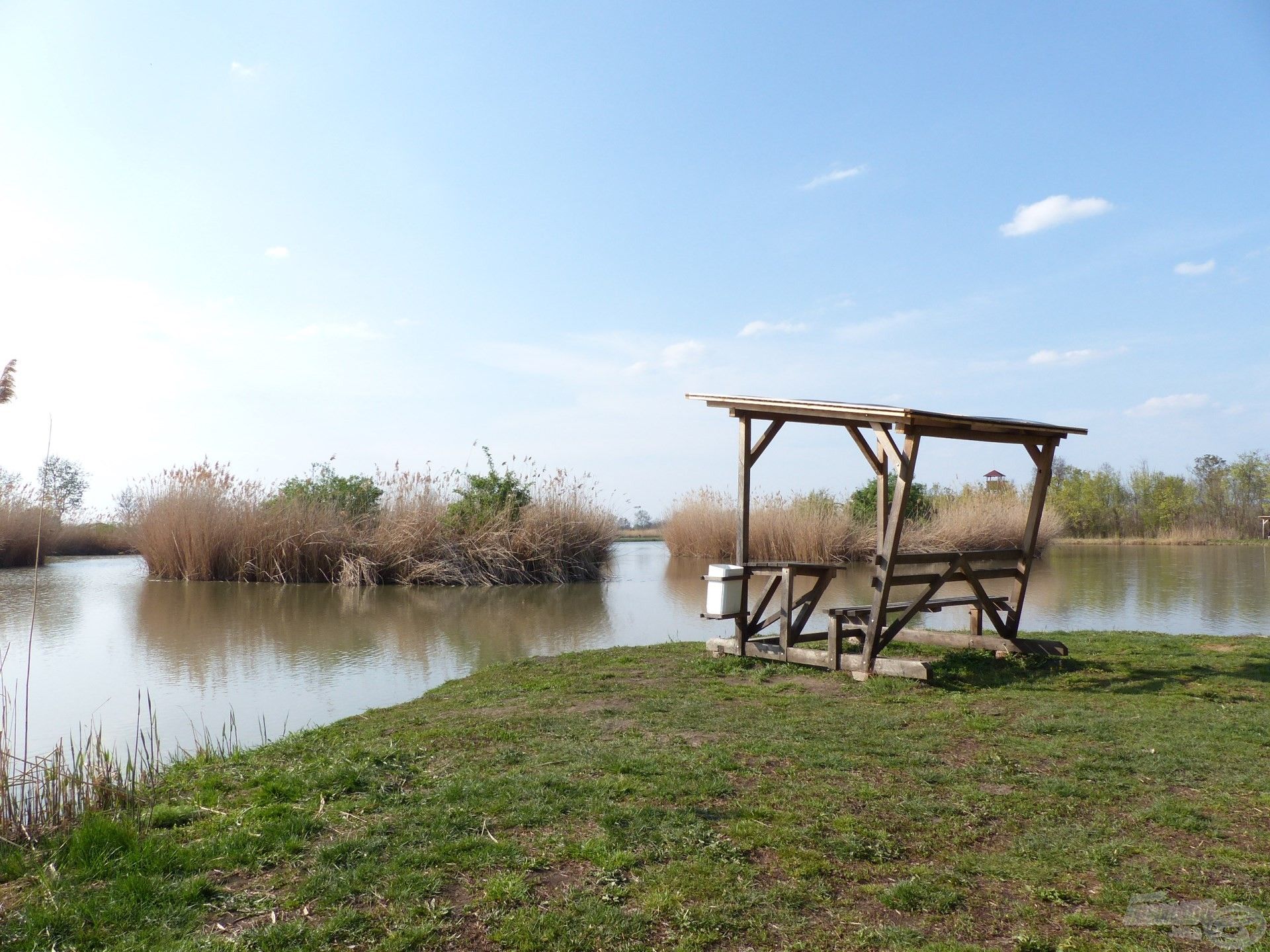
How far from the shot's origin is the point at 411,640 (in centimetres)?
→ 1051

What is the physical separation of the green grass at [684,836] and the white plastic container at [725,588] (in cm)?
190

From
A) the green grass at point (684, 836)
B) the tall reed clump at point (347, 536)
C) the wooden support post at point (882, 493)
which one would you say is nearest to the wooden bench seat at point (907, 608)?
the wooden support post at point (882, 493)

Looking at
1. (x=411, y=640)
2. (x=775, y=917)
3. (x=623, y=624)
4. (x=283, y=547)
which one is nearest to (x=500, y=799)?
(x=775, y=917)

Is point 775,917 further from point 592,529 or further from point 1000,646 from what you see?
point 592,529

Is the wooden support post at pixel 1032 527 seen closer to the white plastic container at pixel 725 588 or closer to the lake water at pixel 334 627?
the white plastic container at pixel 725 588

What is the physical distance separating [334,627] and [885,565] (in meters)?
7.71

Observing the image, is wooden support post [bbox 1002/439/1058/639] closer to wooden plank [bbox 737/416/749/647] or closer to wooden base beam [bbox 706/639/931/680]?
wooden base beam [bbox 706/639/931/680]

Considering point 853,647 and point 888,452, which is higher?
point 888,452

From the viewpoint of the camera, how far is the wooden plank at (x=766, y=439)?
783 cm

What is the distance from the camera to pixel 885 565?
698 cm

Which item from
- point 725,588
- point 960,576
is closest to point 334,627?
point 725,588

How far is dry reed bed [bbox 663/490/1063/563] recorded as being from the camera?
69.6 feet

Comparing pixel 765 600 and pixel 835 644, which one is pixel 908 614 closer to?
pixel 835 644

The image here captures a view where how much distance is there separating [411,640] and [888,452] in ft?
21.1
